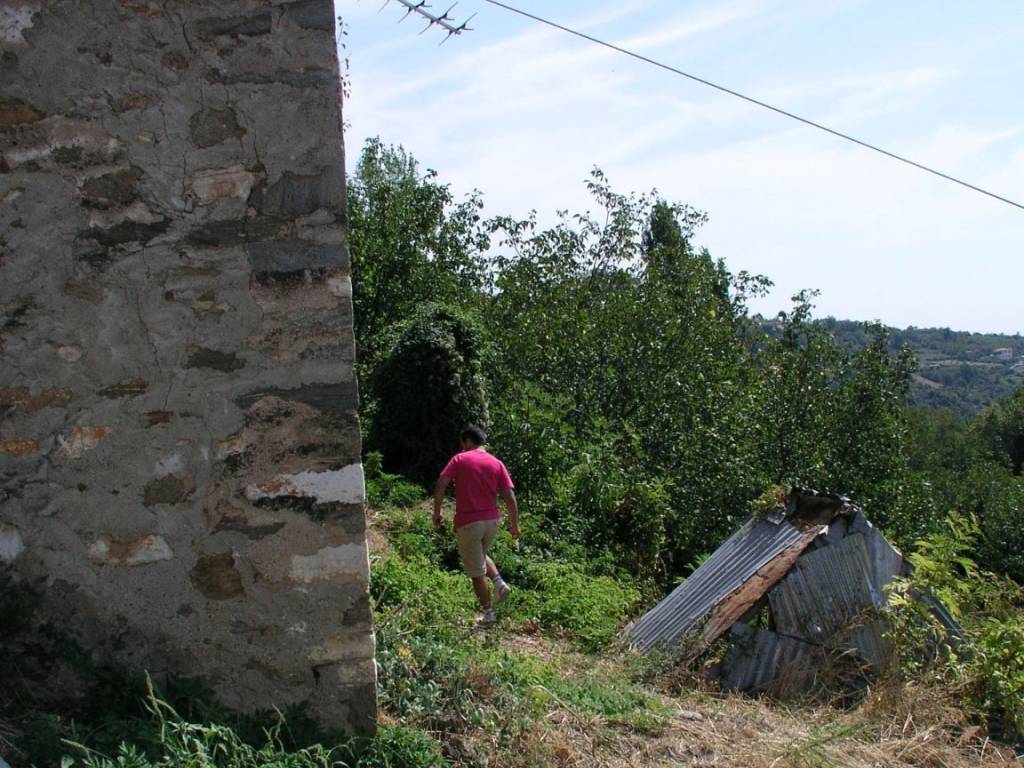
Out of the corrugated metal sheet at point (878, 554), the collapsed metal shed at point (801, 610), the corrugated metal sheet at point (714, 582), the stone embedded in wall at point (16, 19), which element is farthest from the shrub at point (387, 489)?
the stone embedded in wall at point (16, 19)

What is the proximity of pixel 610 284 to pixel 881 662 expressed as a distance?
8.72 m

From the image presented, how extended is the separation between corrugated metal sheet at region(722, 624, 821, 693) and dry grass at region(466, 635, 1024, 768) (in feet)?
0.93

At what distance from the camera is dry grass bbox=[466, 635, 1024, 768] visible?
412cm

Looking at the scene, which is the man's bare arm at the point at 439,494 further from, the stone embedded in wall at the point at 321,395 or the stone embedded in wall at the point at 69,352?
the stone embedded in wall at the point at 69,352

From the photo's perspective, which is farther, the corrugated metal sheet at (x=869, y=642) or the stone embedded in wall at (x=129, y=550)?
the corrugated metal sheet at (x=869, y=642)

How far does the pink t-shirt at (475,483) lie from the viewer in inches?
269

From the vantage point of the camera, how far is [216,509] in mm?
3486

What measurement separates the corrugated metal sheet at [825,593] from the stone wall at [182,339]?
343cm

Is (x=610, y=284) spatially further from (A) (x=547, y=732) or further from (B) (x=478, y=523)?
(A) (x=547, y=732)

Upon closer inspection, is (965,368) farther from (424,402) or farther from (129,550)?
(129,550)

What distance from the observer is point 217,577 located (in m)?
3.51

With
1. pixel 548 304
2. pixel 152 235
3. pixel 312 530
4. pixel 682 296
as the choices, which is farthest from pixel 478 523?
pixel 682 296

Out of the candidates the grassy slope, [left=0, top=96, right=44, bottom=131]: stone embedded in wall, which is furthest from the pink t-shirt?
[left=0, top=96, right=44, bottom=131]: stone embedded in wall

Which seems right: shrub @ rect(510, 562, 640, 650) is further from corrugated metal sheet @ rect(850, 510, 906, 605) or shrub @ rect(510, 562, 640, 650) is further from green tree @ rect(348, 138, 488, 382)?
green tree @ rect(348, 138, 488, 382)
